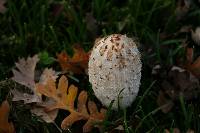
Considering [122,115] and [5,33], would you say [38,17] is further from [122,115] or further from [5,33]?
[122,115]

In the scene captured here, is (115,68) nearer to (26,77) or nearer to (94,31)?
(26,77)

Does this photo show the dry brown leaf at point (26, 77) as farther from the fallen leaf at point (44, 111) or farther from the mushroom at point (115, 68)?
the mushroom at point (115, 68)

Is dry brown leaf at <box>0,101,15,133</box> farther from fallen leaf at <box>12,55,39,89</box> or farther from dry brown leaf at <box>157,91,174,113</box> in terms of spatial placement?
dry brown leaf at <box>157,91,174,113</box>

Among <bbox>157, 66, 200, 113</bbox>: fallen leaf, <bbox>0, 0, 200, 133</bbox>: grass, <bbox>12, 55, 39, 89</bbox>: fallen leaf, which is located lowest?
<bbox>157, 66, 200, 113</bbox>: fallen leaf

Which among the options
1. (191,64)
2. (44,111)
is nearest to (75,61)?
(44,111)

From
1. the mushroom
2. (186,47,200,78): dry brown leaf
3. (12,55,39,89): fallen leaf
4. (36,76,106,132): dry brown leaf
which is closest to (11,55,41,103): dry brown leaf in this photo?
(12,55,39,89): fallen leaf

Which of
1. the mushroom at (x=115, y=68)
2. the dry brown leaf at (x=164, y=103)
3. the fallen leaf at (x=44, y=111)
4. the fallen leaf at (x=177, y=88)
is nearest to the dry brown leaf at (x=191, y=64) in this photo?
the fallen leaf at (x=177, y=88)
